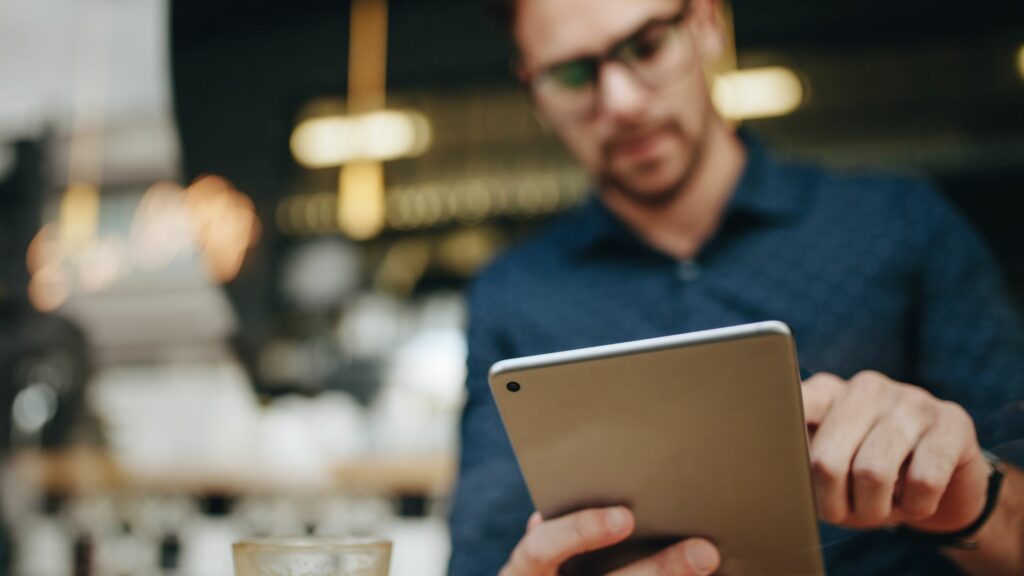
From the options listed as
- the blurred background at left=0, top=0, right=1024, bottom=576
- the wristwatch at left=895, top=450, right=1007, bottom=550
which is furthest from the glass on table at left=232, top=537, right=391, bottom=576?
the blurred background at left=0, top=0, right=1024, bottom=576

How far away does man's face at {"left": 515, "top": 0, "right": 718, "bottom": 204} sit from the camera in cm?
126

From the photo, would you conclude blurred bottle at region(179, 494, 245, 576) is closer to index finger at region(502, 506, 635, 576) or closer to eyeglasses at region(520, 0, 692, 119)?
eyeglasses at region(520, 0, 692, 119)

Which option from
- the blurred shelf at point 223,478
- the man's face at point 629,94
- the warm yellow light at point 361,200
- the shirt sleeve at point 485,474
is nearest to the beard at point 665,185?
the man's face at point 629,94

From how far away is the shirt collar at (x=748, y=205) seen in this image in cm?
131

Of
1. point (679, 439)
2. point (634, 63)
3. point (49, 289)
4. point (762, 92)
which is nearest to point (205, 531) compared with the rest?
point (49, 289)

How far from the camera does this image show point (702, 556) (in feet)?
2.15

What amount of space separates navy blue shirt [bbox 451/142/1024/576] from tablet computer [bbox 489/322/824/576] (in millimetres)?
309

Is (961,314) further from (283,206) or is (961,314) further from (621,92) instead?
(283,206)

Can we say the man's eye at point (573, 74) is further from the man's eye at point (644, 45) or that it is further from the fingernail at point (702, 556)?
the fingernail at point (702, 556)

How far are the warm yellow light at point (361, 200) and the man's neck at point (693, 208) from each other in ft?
5.89

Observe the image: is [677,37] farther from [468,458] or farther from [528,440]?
[528,440]

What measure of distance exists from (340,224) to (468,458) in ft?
6.82

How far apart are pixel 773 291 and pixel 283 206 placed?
2.28m

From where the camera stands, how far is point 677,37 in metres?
1.27
